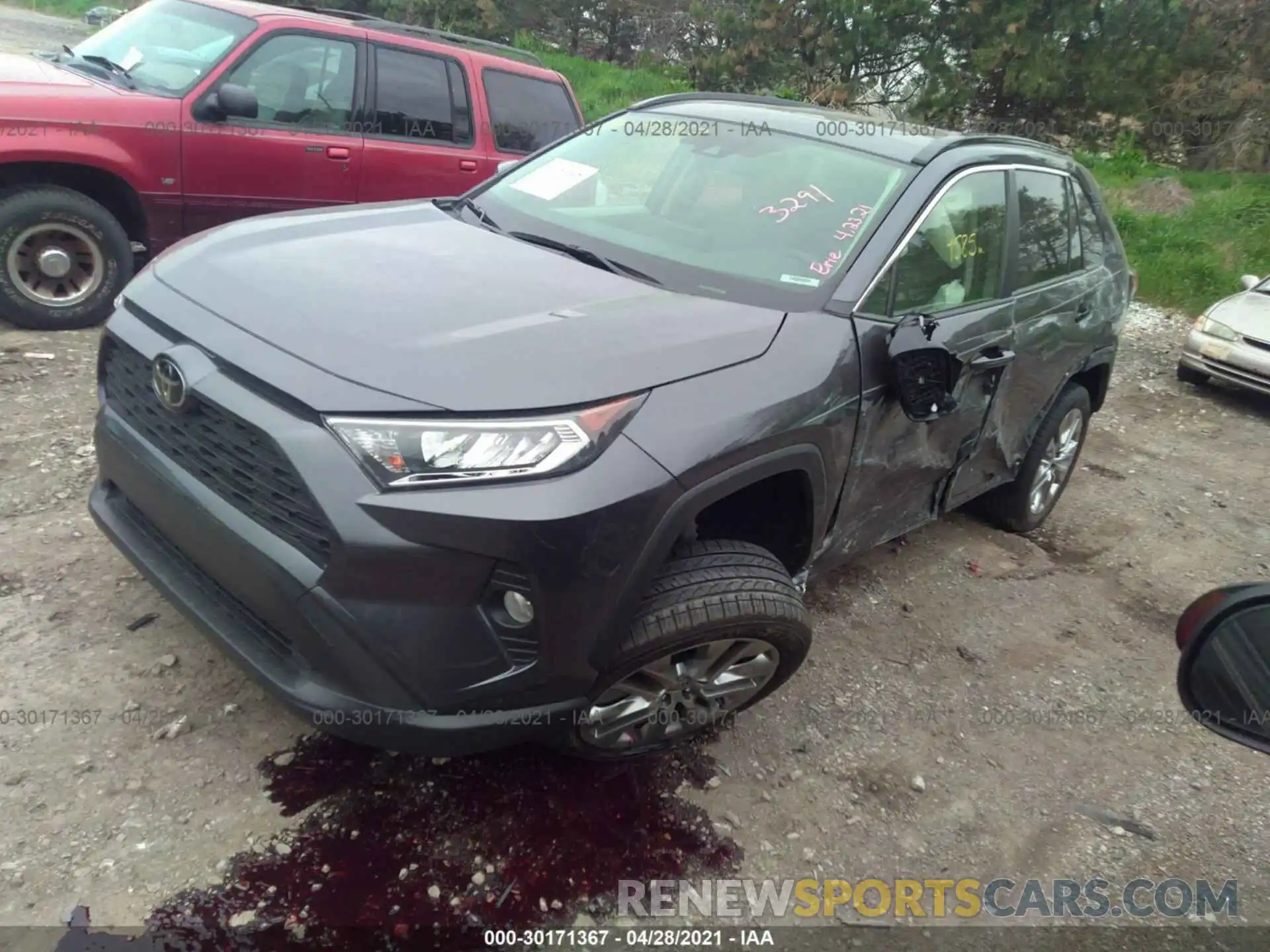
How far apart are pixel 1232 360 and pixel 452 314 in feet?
24.1

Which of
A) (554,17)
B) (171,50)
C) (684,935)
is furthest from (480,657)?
(554,17)

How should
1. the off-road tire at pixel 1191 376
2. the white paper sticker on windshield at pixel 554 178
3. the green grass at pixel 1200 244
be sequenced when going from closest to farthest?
the white paper sticker on windshield at pixel 554 178 → the off-road tire at pixel 1191 376 → the green grass at pixel 1200 244

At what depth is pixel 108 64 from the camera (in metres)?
5.51

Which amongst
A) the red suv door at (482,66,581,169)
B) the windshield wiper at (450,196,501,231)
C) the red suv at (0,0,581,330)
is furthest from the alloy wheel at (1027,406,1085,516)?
the red suv at (0,0,581,330)

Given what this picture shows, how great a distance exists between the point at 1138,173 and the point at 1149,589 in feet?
39.5

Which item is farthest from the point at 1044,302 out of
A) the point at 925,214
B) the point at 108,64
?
the point at 108,64

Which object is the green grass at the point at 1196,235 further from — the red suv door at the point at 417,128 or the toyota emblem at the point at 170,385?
the toyota emblem at the point at 170,385

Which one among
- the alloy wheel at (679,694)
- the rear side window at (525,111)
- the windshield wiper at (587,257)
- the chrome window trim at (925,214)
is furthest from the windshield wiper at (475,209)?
the rear side window at (525,111)

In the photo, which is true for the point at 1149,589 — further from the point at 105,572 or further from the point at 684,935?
the point at 105,572

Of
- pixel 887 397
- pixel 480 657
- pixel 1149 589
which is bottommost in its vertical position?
pixel 1149 589

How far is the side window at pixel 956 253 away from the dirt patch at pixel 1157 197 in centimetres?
1049

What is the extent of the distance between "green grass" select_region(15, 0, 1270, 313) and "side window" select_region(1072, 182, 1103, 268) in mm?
6875

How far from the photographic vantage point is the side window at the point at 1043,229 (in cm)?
381

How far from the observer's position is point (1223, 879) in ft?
9.43
